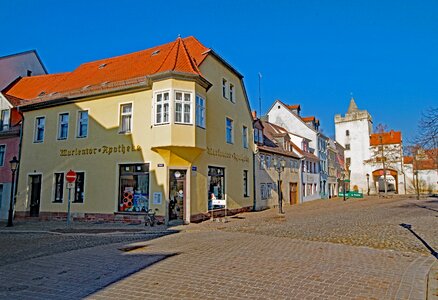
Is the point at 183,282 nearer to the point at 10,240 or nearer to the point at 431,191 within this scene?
the point at 10,240

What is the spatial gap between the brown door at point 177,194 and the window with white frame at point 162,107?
2.80m

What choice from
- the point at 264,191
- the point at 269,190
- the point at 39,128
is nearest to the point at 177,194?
the point at 39,128

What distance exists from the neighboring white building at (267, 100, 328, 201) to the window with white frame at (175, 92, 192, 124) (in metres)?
30.0

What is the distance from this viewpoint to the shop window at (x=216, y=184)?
20.7 meters

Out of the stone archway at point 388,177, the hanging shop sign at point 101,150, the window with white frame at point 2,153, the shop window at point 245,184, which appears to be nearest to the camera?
the hanging shop sign at point 101,150

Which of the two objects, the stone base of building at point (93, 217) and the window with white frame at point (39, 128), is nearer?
the stone base of building at point (93, 217)

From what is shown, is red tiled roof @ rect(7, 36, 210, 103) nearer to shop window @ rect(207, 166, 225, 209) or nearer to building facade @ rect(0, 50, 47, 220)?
building facade @ rect(0, 50, 47, 220)

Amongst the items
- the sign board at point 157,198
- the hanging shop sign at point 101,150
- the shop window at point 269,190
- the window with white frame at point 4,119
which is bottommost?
the sign board at point 157,198

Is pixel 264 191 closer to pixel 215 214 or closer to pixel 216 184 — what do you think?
pixel 216 184

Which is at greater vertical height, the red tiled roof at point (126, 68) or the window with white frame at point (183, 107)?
the red tiled roof at point (126, 68)

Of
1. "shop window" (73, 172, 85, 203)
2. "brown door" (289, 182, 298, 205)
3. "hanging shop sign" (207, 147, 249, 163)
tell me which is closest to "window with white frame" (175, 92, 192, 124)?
"hanging shop sign" (207, 147, 249, 163)

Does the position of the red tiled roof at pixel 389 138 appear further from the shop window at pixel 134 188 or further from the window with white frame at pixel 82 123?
the window with white frame at pixel 82 123

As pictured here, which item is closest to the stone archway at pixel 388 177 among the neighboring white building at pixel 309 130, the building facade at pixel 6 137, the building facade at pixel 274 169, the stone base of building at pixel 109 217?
the neighboring white building at pixel 309 130

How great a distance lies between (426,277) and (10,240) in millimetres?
14319
